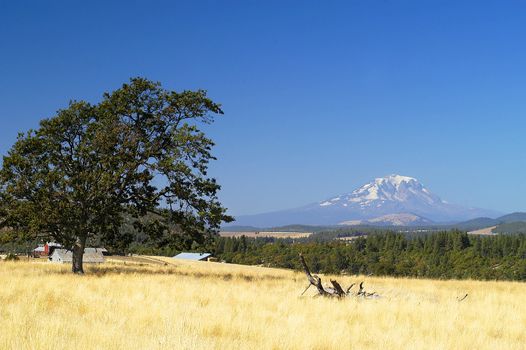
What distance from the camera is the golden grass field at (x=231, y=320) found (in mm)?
8641

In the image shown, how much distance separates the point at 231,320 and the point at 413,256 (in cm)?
17183

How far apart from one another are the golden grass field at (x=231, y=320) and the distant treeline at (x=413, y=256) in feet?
418

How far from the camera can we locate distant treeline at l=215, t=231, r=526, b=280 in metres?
147

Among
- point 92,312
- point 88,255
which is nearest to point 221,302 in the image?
point 92,312

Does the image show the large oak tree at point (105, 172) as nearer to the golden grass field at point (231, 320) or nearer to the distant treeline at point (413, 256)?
the golden grass field at point (231, 320)

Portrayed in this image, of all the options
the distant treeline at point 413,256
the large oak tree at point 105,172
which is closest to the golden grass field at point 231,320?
the large oak tree at point 105,172

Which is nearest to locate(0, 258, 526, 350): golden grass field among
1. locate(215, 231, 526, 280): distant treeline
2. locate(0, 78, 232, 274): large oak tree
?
locate(0, 78, 232, 274): large oak tree

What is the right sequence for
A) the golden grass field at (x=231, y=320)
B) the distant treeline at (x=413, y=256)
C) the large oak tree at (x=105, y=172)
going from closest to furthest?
1. the golden grass field at (x=231, y=320)
2. the large oak tree at (x=105, y=172)
3. the distant treeline at (x=413, y=256)

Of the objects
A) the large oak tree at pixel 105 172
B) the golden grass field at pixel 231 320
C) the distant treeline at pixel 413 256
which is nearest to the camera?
the golden grass field at pixel 231 320

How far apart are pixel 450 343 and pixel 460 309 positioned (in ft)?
18.7

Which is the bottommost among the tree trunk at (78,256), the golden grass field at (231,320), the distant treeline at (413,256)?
the distant treeline at (413,256)

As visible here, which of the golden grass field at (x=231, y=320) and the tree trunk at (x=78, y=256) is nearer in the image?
the golden grass field at (x=231, y=320)

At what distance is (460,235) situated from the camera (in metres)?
191

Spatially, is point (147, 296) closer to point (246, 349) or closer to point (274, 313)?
point (274, 313)
